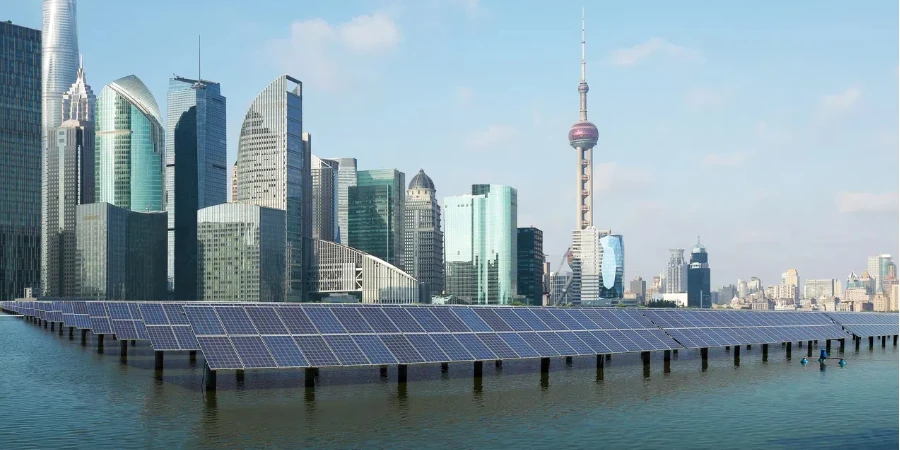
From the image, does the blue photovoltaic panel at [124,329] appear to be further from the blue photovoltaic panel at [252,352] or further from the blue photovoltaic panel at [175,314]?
the blue photovoltaic panel at [252,352]

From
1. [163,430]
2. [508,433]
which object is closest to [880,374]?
[508,433]

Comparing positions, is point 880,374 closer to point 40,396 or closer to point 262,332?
point 262,332

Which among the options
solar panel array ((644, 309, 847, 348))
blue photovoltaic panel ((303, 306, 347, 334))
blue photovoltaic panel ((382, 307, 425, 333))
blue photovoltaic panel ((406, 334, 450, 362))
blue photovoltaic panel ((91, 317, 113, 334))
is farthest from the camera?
blue photovoltaic panel ((91, 317, 113, 334))

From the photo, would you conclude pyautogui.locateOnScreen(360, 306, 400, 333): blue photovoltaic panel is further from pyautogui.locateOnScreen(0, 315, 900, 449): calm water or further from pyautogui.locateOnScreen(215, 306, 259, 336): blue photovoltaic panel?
pyautogui.locateOnScreen(215, 306, 259, 336): blue photovoltaic panel

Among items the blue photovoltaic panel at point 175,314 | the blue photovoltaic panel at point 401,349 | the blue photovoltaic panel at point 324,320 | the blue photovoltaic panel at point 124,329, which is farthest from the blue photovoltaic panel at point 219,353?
the blue photovoltaic panel at point 124,329

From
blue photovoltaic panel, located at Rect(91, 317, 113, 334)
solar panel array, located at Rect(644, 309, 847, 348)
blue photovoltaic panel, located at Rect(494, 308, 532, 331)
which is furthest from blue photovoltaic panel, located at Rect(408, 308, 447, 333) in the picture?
blue photovoltaic panel, located at Rect(91, 317, 113, 334)

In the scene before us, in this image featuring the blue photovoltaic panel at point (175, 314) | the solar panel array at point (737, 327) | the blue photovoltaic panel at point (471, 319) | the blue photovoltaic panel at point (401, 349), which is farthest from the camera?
the solar panel array at point (737, 327)

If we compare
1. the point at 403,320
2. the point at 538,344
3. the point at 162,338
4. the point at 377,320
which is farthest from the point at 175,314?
the point at 538,344
